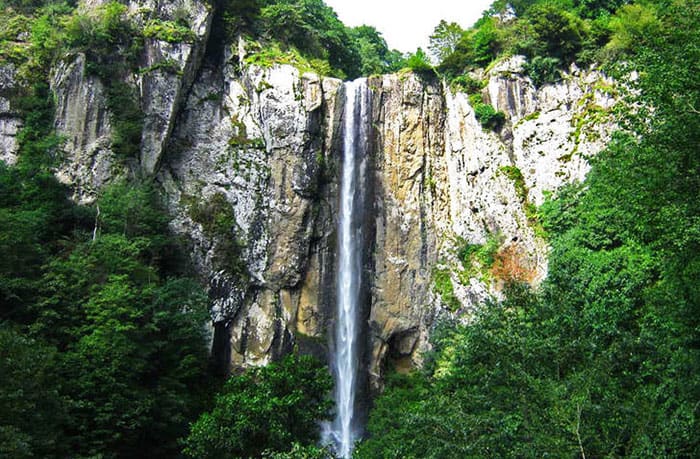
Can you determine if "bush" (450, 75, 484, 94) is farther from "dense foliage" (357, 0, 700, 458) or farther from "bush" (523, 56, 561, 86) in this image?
"dense foliage" (357, 0, 700, 458)

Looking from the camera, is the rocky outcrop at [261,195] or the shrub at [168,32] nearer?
the rocky outcrop at [261,195]

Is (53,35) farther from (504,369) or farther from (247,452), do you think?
(504,369)

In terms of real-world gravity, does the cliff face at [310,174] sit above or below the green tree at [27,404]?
above

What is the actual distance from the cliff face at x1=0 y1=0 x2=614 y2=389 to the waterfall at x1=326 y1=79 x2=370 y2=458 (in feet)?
1.55

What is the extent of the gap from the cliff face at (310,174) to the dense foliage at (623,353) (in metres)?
7.89

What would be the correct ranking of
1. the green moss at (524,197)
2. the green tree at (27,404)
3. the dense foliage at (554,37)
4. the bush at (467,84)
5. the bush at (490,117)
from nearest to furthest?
1. the green tree at (27,404)
2. the green moss at (524,197)
3. the dense foliage at (554,37)
4. the bush at (490,117)
5. the bush at (467,84)

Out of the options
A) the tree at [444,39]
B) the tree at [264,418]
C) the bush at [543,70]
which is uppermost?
the tree at [444,39]

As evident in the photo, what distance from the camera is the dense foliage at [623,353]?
8500 millimetres

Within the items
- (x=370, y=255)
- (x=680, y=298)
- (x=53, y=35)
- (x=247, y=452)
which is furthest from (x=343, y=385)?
(x=53, y=35)

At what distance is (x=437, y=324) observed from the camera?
68.0 ft

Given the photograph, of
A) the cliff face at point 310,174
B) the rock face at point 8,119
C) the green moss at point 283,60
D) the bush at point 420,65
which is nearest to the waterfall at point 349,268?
the cliff face at point 310,174

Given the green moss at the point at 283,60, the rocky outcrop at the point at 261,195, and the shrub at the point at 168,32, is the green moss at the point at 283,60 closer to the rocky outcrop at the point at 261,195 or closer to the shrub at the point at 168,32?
the rocky outcrop at the point at 261,195

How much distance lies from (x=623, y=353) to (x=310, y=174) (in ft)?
47.9

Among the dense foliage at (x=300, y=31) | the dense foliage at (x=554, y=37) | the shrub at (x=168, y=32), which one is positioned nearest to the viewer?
the dense foliage at (x=554, y=37)
